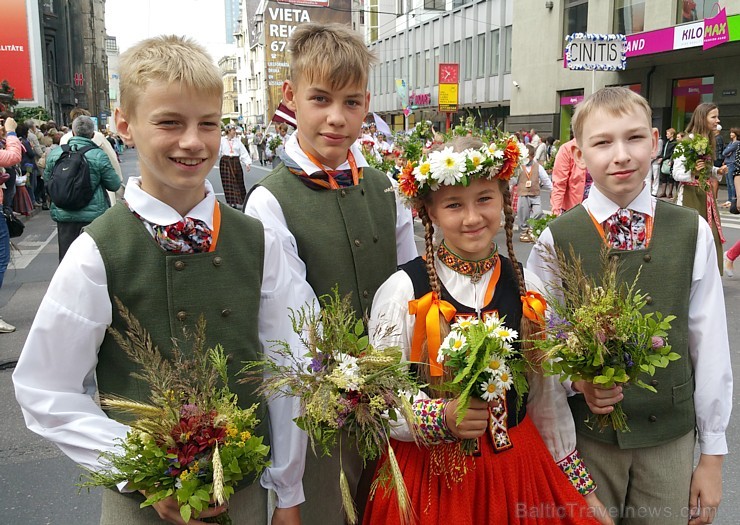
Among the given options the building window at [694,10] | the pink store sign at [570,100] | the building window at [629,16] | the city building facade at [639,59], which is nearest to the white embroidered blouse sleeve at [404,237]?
the city building facade at [639,59]

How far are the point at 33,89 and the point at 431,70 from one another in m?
23.8

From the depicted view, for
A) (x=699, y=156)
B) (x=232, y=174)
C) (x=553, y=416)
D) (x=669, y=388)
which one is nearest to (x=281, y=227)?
(x=553, y=416)

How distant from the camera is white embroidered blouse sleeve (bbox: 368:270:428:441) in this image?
79.9 inches

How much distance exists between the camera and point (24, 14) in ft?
104

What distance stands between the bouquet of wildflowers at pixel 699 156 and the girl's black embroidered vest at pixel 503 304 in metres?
6.09

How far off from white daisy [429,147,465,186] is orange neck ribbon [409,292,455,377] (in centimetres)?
36

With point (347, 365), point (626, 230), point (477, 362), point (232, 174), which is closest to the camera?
point (347, 365)

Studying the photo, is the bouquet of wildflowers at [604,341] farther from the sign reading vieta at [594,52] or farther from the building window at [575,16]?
the building window at [575,16]

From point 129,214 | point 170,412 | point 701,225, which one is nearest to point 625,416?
point 701,225

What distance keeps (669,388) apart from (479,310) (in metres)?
0.66

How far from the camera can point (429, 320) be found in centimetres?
206

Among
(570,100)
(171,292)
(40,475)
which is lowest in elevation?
(40,475)

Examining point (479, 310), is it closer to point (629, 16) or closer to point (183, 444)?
point (183, 444)

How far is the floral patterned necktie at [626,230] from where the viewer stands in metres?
2.23
